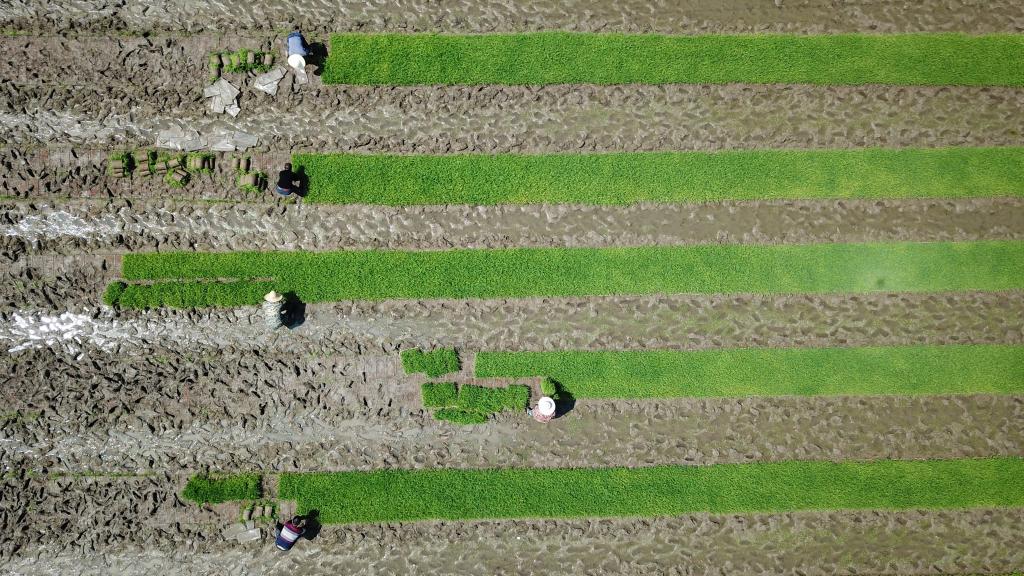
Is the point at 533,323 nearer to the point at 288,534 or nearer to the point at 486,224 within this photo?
the point at 486,224

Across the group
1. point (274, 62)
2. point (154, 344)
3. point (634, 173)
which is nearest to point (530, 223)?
point (634, 173)

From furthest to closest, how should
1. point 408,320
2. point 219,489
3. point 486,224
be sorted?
point 486,224 < point 408,320 < point 219,489

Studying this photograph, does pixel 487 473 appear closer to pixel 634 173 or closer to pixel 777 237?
pixel 634 173

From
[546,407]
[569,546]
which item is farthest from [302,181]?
[569,546]

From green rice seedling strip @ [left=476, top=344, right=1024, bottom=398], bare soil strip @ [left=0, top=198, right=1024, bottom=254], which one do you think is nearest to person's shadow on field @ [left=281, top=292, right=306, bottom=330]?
bare soil strip @ [left=0, top=198, right=1024, bottom=254]

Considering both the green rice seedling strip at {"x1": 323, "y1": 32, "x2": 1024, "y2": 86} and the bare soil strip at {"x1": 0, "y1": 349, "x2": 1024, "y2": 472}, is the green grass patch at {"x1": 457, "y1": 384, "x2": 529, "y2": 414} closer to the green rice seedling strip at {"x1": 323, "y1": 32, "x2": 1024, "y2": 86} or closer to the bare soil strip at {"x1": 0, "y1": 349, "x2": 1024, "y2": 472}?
the bare soil strip at {"x1": 0, "y1": 349, "x2": 1024, "y2": 472}

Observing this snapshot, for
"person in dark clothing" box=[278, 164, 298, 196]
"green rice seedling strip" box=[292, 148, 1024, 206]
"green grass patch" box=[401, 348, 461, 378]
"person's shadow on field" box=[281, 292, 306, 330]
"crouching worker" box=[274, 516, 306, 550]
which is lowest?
"crouching worker" box=[274, 516, 306, 550]
